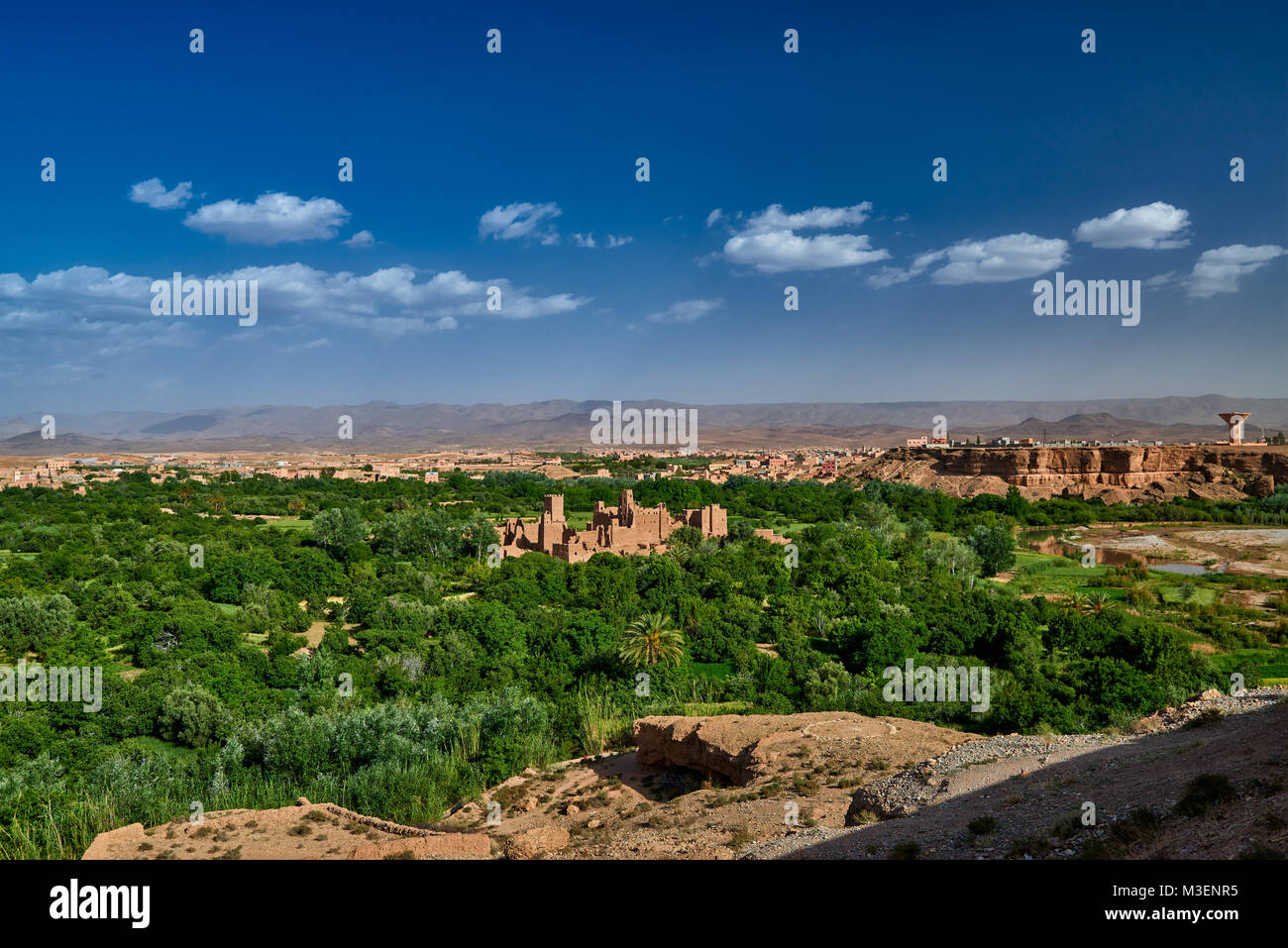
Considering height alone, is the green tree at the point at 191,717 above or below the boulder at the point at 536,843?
below

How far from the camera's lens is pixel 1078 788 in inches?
335

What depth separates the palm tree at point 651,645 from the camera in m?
19.6

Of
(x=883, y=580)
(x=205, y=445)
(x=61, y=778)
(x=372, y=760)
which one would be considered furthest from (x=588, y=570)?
(x=205, y=445)

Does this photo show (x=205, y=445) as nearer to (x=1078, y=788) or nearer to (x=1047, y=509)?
(x=1047, y=509)

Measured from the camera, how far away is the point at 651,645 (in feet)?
65.6

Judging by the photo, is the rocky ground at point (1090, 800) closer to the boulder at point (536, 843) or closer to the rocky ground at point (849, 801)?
the rocky ground at point (849, 801)

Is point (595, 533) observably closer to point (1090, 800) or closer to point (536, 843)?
point (536, 843)

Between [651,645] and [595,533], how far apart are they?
1340cm

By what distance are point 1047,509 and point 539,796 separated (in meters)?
49.5

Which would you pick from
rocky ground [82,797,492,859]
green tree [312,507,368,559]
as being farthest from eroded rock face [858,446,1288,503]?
rocky ground [82,797,492,859]

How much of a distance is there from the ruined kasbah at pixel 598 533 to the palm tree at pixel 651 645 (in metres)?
10.7

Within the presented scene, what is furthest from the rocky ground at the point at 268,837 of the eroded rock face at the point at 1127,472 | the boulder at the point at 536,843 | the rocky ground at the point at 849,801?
the eroded rock face at the point at 1127,472

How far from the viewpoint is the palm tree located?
19609 mm
